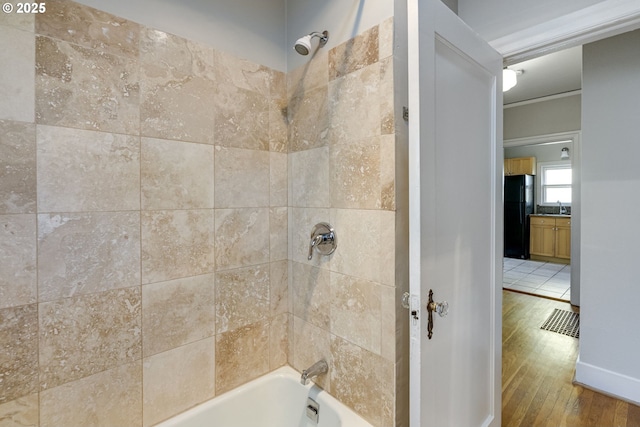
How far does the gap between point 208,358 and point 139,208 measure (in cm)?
74

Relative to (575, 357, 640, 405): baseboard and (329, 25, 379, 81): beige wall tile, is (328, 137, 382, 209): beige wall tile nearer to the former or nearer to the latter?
(329, 25, 379, 81): beige wall tile

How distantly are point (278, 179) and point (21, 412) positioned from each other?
128 cm

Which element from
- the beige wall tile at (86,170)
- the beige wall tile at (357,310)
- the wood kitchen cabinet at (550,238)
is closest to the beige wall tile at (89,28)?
the beige wall tile at (86,170)

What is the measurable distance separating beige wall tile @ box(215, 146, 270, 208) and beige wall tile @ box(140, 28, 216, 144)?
0.37ft

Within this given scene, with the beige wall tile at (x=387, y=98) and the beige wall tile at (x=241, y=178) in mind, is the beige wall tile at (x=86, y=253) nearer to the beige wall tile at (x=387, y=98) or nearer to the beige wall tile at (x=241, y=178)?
the beige wall tile at (x=241, y=178)

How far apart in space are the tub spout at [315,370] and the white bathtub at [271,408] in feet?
0.35

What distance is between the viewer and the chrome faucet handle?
135cm

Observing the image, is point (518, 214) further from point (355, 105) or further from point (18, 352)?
point (18, 352)

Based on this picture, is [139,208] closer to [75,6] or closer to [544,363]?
[75,6]

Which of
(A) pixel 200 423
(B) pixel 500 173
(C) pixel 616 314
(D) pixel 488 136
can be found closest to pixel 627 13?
(D) pixel 488 136

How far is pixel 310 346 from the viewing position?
150 centimetres

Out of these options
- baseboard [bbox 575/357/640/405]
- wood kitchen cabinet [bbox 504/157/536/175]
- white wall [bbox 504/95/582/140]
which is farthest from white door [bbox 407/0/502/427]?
wood kitchen cabinet [bbox 504/157/536/175]

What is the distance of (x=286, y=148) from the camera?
1602mm

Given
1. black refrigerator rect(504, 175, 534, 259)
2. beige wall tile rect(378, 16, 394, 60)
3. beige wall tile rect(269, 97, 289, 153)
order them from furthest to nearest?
black refrigerator rect(504, 175, 534, 259)
beige wall tile rect(269, 97, 289, 153)
beige wall tile rect(378, 16, 394, 60)
